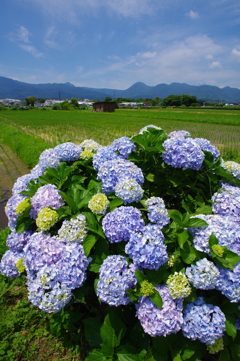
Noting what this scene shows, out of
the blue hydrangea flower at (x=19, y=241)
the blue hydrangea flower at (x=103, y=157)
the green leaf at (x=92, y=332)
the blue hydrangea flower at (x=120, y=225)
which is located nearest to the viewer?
the blue hydrangea flower at (x=120, y=225)

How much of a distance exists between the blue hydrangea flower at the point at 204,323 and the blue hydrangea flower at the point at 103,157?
153 centimetres

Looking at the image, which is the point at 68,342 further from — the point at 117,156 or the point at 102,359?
the point at 117,156

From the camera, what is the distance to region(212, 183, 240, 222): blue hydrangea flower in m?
1.99

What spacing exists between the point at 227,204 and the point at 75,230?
4.78ft

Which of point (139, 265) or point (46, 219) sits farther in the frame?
point (46, 219)

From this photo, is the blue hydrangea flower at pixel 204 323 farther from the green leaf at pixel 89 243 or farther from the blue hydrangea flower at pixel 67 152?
the blue hydrangea flower at pixel 67 152

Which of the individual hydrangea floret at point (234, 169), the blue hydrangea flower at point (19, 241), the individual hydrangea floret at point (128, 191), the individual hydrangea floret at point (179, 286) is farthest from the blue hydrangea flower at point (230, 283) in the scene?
the blue hydrangea flower at point (19, 241)

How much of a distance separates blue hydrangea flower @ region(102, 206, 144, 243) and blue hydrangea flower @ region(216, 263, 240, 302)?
675 millimetres

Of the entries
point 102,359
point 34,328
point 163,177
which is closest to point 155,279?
point 102,359

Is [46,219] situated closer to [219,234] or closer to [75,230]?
[75,230]

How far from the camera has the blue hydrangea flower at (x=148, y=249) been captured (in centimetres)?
143

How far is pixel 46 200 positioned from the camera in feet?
6.23

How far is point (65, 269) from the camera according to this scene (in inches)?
61.1

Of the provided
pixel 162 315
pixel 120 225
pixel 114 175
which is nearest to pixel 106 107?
pixel 114 175
